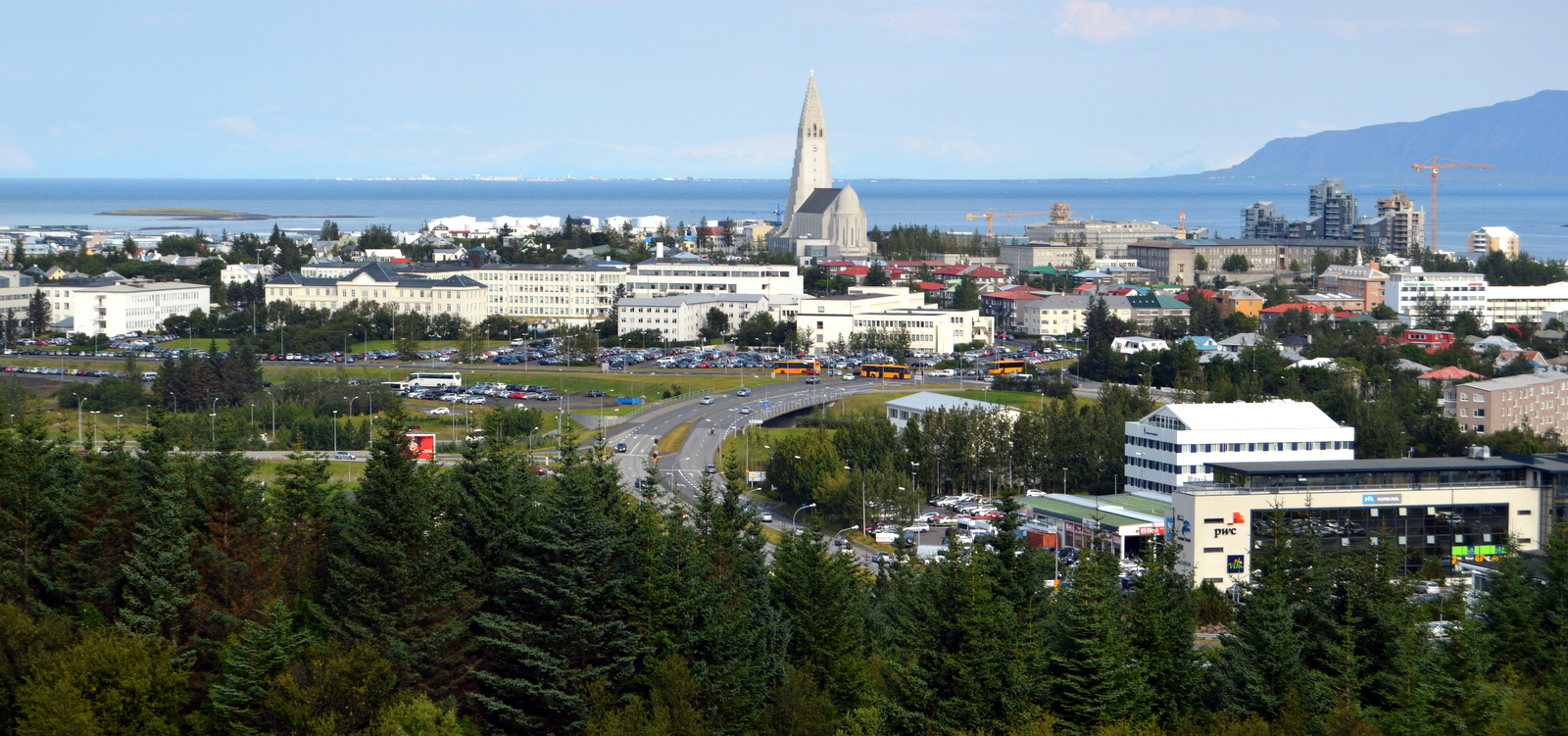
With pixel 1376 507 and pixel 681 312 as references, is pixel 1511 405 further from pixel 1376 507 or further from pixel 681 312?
pixel 681 312

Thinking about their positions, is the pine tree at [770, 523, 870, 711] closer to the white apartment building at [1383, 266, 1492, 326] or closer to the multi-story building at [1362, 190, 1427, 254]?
the white apartment building at [1383, 266, 1492, 326]

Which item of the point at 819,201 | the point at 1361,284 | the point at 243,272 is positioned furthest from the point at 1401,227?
the point at 243,272

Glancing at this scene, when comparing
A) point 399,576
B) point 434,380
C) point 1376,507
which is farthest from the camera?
point 434,380

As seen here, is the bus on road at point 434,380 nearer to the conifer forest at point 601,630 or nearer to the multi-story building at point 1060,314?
the multi-story building at point 1060,314

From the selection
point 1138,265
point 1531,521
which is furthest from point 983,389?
point 1138,265

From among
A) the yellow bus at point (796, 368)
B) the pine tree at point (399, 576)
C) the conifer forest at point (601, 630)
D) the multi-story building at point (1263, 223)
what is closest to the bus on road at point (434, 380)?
the yellow bus at point (796, 368)

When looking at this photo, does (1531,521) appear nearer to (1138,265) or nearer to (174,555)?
(174,555)
